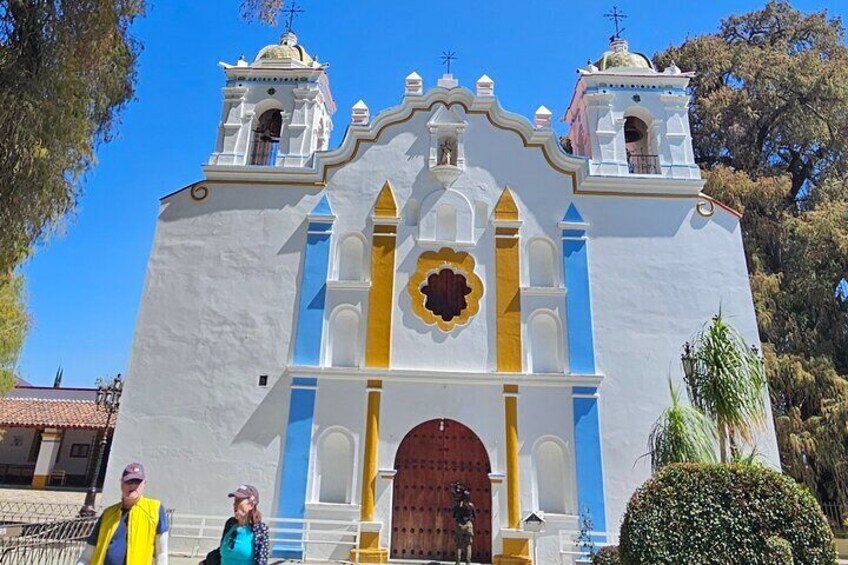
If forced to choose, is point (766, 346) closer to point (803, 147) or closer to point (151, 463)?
point (803, 147)

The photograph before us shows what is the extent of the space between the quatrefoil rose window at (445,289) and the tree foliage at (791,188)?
25.9ft

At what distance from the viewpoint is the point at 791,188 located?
59.2 ft

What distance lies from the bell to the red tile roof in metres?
23.9

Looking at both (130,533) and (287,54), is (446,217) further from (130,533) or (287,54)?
(130,533)

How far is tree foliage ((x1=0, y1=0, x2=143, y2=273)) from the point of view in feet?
24.8

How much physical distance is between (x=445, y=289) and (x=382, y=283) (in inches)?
53.2

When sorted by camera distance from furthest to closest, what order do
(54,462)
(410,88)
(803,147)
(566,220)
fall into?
(54,462), (803,147), (410,88), (566,220)

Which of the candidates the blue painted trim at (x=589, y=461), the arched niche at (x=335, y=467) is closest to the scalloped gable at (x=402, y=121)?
the blue painted trim at (x=589, y=461)

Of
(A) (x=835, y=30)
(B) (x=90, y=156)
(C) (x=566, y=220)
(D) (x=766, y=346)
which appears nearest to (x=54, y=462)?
(B) (x=90, y=156)

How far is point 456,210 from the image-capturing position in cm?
1311

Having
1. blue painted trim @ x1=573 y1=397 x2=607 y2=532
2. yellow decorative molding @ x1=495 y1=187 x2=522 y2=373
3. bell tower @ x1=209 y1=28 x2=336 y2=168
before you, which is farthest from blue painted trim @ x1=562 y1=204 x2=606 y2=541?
bell tower @ x1=209 y1=28 x2=336 y2=168

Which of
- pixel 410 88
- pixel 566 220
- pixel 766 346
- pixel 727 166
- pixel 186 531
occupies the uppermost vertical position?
pixel 727 166

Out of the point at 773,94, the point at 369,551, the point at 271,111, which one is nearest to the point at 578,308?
the point at 369,551

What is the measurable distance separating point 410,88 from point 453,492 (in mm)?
9122
